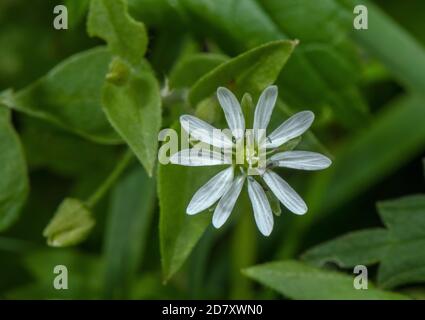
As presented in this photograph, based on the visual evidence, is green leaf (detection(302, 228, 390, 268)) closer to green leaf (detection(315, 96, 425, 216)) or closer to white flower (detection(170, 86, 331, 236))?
white flower (detection(170, 86, 331, 236))

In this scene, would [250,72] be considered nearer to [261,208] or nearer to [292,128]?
[292,128]

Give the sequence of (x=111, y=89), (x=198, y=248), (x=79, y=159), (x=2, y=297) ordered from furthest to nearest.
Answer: (x=79, y=159)
(x=198, y=248)
(x=2, y=297)
(x=111, y=89)

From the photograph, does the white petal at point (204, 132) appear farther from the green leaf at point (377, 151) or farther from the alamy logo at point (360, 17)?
the green leaf at point (377, 151)

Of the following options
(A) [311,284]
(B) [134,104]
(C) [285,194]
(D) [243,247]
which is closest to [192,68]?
(B) [134,104]

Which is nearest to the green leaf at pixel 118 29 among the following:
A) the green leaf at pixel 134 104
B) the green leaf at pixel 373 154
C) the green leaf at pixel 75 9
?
the green leaf at pixel 134 104

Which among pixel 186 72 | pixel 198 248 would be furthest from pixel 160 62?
pixel 198 248

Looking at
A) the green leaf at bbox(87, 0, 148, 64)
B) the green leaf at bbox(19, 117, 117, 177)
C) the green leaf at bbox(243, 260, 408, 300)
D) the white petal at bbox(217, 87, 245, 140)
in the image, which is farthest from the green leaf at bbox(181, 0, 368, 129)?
the green leaf at bbox(19, 117, 117, 177)

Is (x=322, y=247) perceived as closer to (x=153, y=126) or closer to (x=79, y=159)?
(x=153, y=126)
